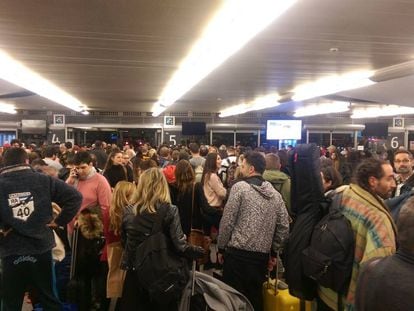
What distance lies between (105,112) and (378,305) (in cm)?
1802

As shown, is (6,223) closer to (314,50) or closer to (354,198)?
(354,198)

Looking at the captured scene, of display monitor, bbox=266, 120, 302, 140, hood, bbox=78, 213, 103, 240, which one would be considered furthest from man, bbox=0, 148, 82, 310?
display monitor, bbox=266, 120, 302, 140

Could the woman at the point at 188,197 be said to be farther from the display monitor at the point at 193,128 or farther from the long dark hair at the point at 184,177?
the display monitor at the point at 193,128

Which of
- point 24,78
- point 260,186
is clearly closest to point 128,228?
point 260,186

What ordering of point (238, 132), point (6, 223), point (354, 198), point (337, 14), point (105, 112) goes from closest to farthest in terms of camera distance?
point (354, 198) < point (6, 223) < point (337, 14) < point (105, 112) < point (238, 132)

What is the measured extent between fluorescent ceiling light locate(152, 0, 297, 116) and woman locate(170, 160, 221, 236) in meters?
1.47

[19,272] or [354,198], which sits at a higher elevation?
[354,198]

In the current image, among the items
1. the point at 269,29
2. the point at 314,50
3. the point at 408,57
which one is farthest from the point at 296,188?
the point at 408,57

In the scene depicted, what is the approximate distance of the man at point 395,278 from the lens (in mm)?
1439

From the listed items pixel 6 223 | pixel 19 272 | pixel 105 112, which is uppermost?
pixel 105 112

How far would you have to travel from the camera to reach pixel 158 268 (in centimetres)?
298

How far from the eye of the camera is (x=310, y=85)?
909cm

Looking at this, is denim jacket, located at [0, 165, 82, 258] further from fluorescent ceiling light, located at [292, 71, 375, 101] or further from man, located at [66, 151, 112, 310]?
fluorescent ceiling light, located at [292, 71, 375, 101]

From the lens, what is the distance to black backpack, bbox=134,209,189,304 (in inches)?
117
